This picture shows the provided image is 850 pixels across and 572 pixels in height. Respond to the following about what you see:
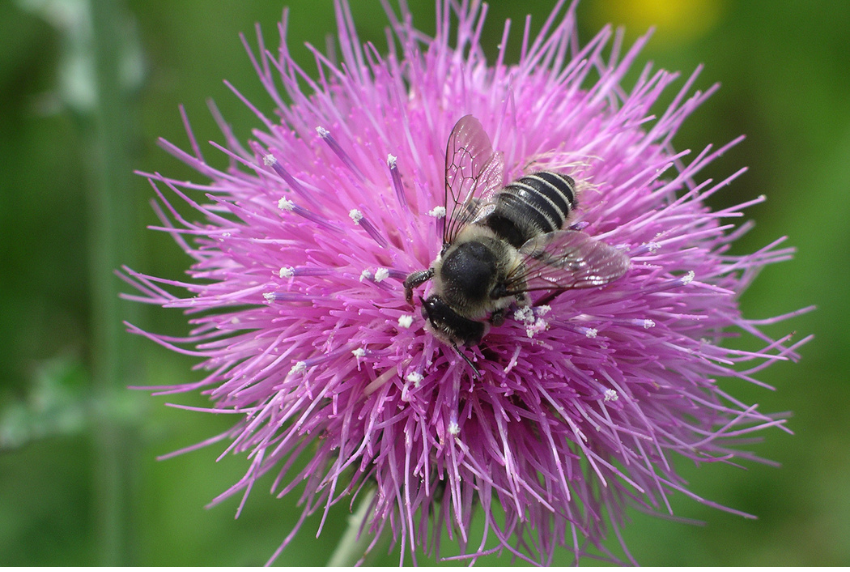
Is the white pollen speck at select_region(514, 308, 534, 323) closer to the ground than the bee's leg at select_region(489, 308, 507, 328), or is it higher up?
closer to the ground

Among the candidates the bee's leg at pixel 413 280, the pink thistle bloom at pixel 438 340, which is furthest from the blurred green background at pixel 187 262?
the bee's leg at pixel 413 280

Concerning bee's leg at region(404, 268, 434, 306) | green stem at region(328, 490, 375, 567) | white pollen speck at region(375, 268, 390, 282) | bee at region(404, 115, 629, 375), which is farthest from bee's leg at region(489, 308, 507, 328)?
green stem at region(328, 490, 375, 567)

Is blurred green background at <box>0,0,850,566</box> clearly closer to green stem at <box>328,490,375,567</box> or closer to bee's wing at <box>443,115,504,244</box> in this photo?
green stem at <box>328,490,375,567</box>

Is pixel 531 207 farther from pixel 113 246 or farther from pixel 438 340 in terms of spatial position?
pixel 113 246

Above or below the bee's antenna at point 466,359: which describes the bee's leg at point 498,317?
above

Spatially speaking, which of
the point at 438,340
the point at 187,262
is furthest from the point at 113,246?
the point at 438,340

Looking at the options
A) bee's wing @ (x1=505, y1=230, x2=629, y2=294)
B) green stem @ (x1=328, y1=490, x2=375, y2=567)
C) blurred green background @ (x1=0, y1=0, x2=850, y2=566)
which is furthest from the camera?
blurred green background @ (x1=0, y1=0, x2=850, y2=566)

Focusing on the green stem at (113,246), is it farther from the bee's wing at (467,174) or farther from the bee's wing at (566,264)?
the bee's wing at (566,264)

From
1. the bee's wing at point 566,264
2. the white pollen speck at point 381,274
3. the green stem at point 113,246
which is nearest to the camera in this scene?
the bee's wing at point 566,264
